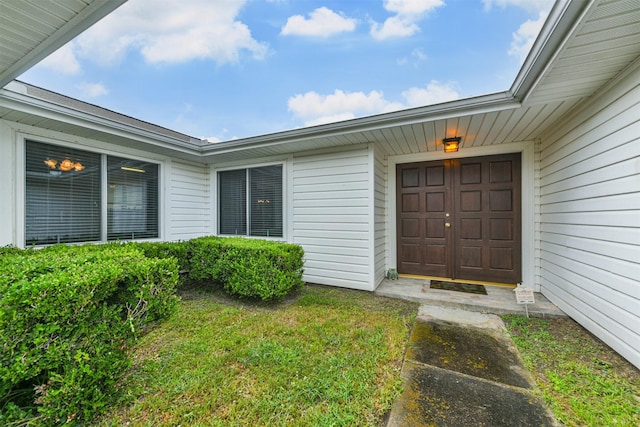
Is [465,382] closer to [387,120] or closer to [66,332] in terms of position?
[66,332]

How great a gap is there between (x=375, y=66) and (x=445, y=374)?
524 cm

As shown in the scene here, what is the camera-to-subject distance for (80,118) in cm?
312

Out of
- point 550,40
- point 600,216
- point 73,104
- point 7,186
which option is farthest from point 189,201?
point 600,216

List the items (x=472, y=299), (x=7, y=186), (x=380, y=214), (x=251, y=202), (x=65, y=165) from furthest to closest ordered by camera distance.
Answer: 1. (x=251, y=202)
2. (x=380, y=214)
3. (x=65, y=165)
4. (x=472, y=299)
5. (x=7, y=186)

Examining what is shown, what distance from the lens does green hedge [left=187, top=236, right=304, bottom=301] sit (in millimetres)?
3266

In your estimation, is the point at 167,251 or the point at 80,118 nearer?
the point at 80,118

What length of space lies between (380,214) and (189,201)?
3992 millimetres

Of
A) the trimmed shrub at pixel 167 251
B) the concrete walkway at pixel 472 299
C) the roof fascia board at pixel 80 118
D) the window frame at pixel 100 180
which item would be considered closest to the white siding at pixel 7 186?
the window frame at pixel 100 180

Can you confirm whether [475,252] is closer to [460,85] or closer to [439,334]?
[439,334]

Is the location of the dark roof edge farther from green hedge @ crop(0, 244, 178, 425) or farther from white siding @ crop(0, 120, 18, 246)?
green hedge @ crop(0, 244, 178, 425)

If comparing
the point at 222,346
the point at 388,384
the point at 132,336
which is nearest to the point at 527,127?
the point at 388,384

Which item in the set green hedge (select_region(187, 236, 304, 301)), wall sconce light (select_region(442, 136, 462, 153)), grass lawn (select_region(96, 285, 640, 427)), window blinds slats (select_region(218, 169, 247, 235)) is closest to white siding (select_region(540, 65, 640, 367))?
grass lawn (select_region(96, 285, 640, 427))

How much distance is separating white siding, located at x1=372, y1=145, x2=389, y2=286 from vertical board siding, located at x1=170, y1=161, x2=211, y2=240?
147 inches

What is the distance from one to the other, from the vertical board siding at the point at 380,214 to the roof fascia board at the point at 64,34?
11.2ft
